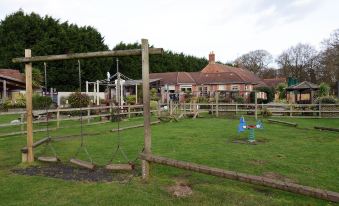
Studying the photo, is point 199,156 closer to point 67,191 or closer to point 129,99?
point 67,191

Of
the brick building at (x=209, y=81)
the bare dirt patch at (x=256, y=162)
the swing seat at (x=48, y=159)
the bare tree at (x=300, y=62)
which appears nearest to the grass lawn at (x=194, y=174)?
the bare dirt patch at (x=256, y=162)

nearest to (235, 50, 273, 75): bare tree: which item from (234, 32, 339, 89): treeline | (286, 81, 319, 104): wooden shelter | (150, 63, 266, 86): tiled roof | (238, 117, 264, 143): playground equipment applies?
(234, 32, 339, 89): treeline

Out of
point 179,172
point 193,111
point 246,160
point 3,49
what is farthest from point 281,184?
point 3,49

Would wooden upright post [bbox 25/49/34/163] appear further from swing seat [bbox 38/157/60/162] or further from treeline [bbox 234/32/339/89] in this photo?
treeline [bbox 234/32/339/89]

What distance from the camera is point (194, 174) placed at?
6.02 m

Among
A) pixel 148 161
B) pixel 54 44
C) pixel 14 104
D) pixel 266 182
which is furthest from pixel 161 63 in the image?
pixel 266 182

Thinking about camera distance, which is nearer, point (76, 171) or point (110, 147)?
point (76, 171)

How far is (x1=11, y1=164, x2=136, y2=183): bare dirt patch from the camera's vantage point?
5.75 metres

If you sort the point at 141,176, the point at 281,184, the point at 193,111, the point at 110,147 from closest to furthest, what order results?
the point at 281,184, the point at 141,176, the point at 110,147, the point at 193,111

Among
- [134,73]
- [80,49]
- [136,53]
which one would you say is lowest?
[136,53]

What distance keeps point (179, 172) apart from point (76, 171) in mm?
2007

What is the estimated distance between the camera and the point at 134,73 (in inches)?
1893

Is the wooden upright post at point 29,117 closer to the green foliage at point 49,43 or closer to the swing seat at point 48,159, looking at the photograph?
the swing seat at point 48,159

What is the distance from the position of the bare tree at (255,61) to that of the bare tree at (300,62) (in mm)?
4498
